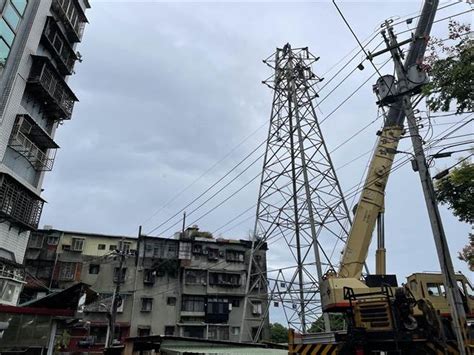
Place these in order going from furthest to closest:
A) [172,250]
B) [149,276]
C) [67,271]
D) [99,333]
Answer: [172,250], [149,276], [67,271], [99,333]

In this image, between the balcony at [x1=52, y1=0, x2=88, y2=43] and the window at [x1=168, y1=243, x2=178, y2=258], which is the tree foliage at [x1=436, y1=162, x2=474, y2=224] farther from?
the window at [x1=168, y1=243, x2=178, y2=258]

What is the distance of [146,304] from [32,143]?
2396 cm

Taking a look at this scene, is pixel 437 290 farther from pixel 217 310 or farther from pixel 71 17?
pixel 217 310

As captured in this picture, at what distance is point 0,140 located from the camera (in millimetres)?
21547

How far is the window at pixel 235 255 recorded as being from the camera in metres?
46.0

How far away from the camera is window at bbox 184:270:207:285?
143 ft

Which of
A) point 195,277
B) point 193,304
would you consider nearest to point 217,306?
point 193,304

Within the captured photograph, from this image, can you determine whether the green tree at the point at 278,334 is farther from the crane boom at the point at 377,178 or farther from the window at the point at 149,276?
the crane boom at the point at 377,178

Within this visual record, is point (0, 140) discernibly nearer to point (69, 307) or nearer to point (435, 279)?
point (69, 307)

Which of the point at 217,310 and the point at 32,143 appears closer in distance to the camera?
the point at 32,143

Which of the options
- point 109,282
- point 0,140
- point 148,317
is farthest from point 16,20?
point 148,317

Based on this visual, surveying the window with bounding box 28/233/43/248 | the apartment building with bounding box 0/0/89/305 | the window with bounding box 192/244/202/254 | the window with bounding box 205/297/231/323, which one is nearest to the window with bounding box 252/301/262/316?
the window with bounding box 205/297/231/323

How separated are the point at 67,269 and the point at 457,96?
138ft

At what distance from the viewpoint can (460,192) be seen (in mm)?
13312
